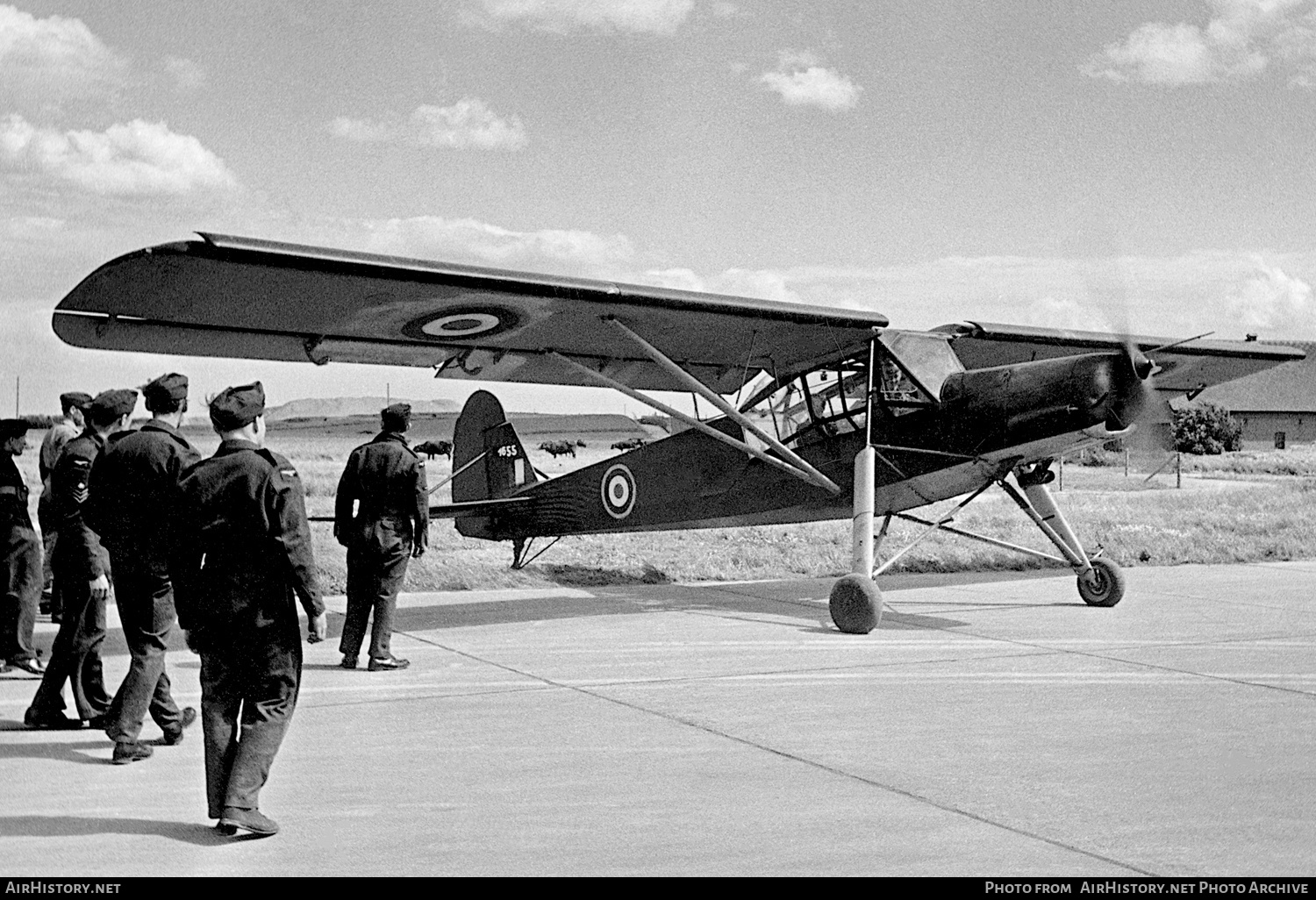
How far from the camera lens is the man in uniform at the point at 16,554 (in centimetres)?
766

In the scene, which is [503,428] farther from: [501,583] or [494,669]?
[494,669]

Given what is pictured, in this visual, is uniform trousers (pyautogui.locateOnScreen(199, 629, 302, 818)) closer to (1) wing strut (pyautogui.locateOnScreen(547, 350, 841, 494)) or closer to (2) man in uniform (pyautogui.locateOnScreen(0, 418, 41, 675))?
(2) man in uniform (pyautogui.locateOnScreen(0, 418, 41, 675))

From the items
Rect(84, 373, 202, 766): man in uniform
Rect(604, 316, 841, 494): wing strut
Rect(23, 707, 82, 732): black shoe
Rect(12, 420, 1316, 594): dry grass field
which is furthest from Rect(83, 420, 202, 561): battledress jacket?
Rect(12, 420, 1316, 594): dry grass field

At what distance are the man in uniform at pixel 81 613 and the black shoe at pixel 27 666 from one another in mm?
1532

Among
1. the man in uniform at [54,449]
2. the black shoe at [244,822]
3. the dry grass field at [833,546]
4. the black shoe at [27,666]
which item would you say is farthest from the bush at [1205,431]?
the black shoe at [244,822]

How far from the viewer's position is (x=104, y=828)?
466cm

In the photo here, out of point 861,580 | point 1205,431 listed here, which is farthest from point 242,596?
point 1205,431

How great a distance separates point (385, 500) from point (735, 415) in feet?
13.3

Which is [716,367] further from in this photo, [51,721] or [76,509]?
[51,721]

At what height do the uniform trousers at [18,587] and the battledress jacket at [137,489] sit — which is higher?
the battledress jacket at [137,489]

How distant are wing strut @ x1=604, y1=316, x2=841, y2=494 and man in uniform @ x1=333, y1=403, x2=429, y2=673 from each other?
3015mm

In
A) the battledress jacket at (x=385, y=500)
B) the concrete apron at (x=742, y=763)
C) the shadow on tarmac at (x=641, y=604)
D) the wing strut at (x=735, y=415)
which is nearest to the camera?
the concrete apron at (x=742, y=763)

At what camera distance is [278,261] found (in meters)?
8.45

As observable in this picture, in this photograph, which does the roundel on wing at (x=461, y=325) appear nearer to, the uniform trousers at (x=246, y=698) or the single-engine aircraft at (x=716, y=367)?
the single-engine aircraft at (x=716, y=367)
